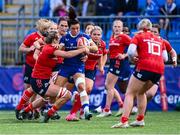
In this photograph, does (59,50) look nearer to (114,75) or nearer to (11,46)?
(114,75)

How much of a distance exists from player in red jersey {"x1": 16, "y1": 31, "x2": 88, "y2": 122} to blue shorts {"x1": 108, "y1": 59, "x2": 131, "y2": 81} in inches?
Result: 155

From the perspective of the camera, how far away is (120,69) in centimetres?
2177

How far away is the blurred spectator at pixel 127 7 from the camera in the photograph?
86.9 feet

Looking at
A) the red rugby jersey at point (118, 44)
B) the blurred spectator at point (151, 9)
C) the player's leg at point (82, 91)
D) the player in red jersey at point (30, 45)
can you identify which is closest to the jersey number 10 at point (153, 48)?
the player's leg at point (82, 91)

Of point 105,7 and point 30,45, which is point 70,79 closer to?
point 30,45

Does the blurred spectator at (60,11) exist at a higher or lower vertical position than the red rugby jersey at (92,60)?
higher

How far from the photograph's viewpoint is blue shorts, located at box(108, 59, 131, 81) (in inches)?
851

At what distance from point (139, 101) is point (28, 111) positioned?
3082 millimetres

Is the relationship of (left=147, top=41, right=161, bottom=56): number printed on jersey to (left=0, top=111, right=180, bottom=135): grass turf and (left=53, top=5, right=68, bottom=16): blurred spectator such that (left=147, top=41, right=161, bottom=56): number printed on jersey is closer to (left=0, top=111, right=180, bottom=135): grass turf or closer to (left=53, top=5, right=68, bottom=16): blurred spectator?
(left=0, top=111, right=180, bottom=135): grass turf

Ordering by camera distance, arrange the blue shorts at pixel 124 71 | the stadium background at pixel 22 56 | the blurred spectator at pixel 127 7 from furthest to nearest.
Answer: the blurred spectator at pixel 127 7, the stadium background at pixel 22 56, the blue shorts at pixel 124 71

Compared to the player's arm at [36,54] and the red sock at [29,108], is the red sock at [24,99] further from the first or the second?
the player's arm at [36,54]

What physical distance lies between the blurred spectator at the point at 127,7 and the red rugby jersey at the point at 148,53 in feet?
34.1

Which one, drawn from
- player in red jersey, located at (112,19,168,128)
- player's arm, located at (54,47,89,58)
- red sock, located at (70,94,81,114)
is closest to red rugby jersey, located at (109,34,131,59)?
red sock, located at (70,94,81,114)

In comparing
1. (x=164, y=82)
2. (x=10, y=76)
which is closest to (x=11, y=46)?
(x=10, y=76)
